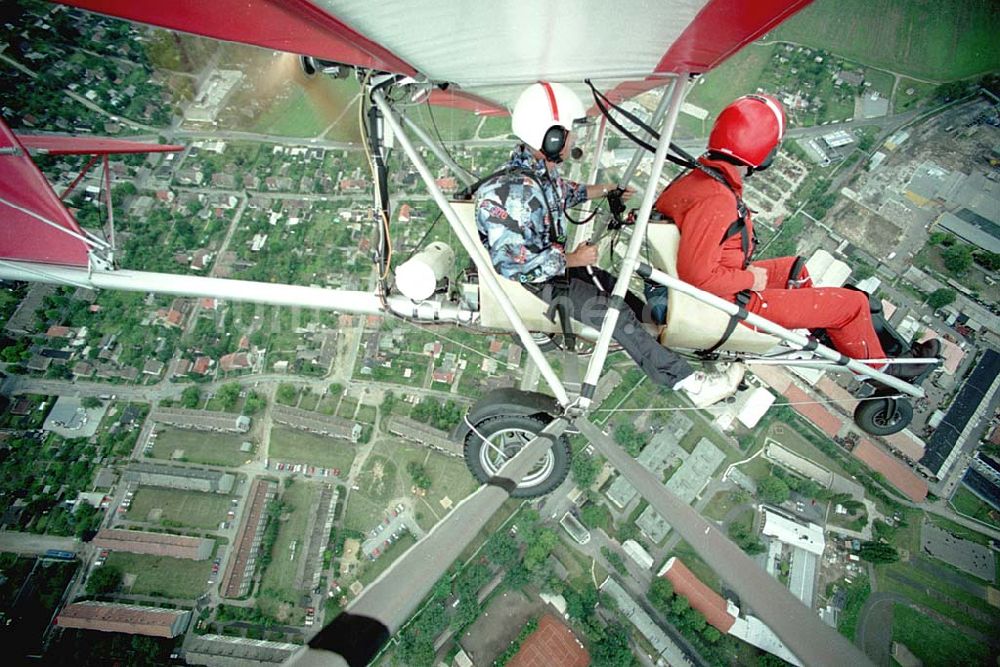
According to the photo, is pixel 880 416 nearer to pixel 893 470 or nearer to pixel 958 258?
pixel 893 470

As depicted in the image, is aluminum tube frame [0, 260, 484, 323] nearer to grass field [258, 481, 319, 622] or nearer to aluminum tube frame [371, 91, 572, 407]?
aluminum tube frame [371, 91, 572, 407]

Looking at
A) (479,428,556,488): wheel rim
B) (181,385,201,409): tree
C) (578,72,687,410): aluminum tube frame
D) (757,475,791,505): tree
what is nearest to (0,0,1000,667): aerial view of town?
(757,475,791,505): tree

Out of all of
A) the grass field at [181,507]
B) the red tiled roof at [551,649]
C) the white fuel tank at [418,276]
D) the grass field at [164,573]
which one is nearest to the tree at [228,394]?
the grass field at [181,507]

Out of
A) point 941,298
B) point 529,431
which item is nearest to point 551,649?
point 529,431

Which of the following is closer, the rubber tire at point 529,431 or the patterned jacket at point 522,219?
the patterned jacket at point 522,219

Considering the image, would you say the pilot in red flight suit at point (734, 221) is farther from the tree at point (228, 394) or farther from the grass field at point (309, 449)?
the tree at point (228, 394)

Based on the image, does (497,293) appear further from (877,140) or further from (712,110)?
(877,140)
